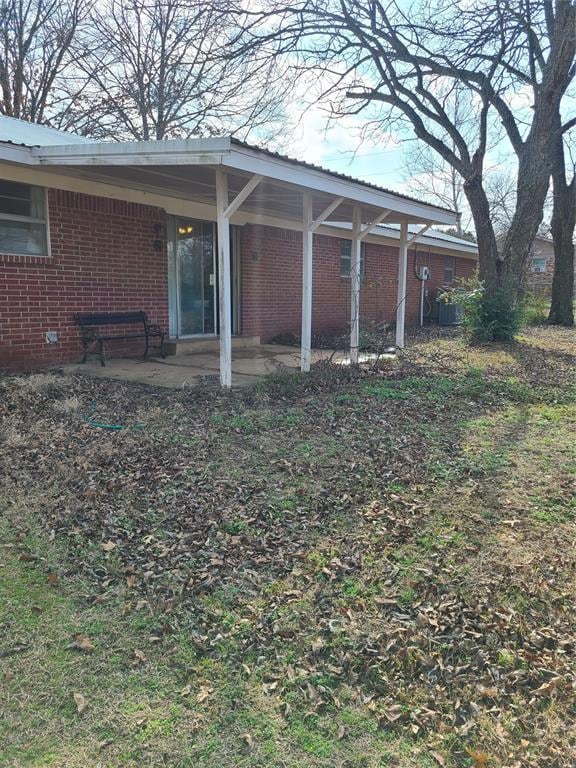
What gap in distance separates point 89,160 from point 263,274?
19.5 ft

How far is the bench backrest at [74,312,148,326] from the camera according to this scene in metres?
8.49

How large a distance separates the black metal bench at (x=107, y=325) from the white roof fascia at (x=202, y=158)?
2.44 metres

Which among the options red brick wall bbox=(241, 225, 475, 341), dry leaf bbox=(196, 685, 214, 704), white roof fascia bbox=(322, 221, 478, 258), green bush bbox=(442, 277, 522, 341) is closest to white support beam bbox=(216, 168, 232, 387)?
red brick wall bbox=(241, 225, 475, 341)

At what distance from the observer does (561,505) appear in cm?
381

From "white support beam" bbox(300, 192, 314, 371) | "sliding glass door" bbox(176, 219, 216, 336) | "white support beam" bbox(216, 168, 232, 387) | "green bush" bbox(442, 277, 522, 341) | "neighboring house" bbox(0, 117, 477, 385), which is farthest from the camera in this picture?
"green bush" bbox(442, 277, 522, 341)

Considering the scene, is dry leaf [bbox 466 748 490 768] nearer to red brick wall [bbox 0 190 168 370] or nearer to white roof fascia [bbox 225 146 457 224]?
white roof fascia [bbox 225 146 457 224]

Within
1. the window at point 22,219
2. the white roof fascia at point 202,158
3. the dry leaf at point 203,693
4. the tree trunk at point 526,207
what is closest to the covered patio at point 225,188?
the white roof fascia at point 202,158

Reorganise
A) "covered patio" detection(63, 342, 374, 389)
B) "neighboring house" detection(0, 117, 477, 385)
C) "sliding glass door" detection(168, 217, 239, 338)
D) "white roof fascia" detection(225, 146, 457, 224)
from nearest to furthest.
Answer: "white roof fascia" detection(225, 146, 457, 224) < "neighboring house" detection(0, 117, 477, 385) < "covered patio" detection(63, 342, 374, 389) < "sliding glass door" detection(168, 217, 239, 338)

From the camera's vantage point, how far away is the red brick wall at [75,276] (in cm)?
768

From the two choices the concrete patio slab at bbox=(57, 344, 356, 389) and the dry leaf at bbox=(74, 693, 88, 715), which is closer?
the dry leaf at bbox=(74, 693, 88, 715)

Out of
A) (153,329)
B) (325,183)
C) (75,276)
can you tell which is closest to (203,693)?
(325,183)

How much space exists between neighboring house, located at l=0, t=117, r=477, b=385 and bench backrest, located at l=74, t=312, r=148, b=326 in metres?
0.11

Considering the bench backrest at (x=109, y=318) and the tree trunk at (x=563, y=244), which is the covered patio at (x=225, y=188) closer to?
the bench backrest at (x=109, y=318)

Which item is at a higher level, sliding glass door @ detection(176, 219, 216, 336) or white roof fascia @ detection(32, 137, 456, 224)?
white roof fascia @ detection(32, 137, 456, 224)
